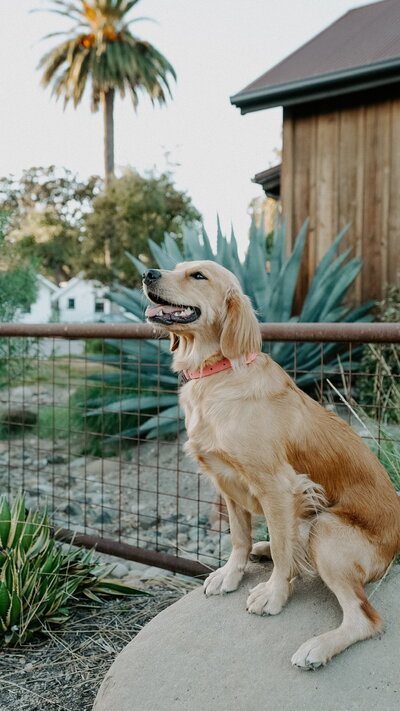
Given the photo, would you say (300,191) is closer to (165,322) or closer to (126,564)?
(126,564)

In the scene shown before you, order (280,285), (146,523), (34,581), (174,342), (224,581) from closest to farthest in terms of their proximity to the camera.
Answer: (224,581) < (174,342) < (34,581) < (146,523) < (280,285)

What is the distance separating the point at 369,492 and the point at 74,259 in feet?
85.1

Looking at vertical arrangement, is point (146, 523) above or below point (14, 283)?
below

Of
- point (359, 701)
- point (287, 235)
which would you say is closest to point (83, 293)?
point (287, 235)

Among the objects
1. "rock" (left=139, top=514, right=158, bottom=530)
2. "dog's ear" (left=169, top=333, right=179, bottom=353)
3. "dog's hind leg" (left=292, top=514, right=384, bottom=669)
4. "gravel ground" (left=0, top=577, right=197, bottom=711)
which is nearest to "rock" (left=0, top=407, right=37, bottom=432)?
"rock" (left=139, top=514, right=158, bottom=530)

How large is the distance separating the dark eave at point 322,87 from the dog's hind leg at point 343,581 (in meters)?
5.80

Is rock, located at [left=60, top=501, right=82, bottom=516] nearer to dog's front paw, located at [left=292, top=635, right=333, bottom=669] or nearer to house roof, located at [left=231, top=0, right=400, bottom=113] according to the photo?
dog's front paw, located at [left=292, top=635, right=333, bottom=669]

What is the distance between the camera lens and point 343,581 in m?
2.22

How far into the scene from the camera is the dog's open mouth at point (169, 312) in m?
2.42

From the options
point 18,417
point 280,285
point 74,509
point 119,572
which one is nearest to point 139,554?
point 119,572

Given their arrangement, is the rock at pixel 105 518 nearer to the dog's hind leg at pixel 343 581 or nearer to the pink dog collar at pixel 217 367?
the pink dog collar at pixel 217 367

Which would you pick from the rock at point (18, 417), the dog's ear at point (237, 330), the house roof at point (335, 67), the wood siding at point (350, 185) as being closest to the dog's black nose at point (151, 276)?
the dog's ear at point (237, 330)

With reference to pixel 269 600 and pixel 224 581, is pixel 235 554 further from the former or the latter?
pixel 269 600

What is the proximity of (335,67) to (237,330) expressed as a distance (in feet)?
19.1
